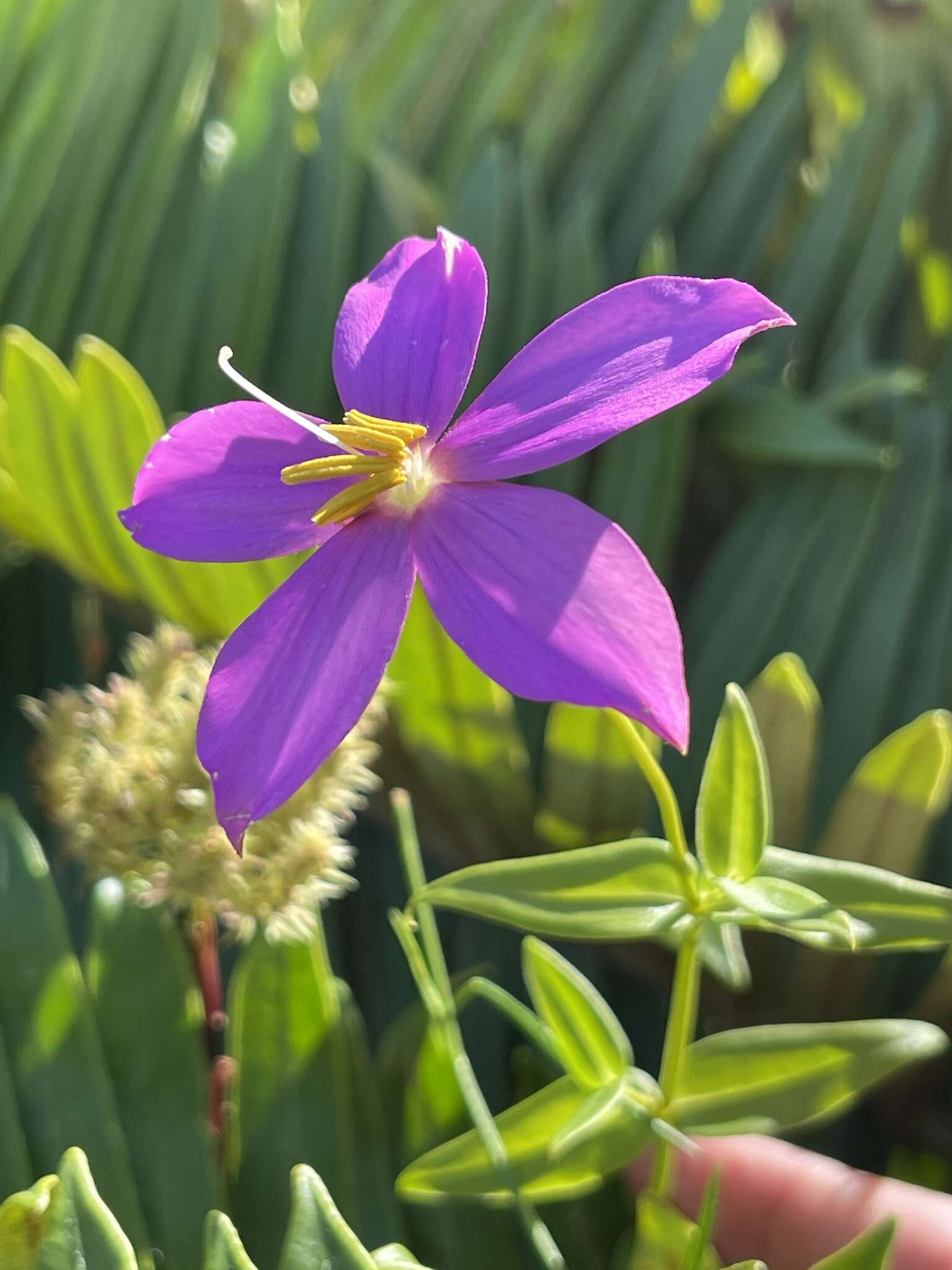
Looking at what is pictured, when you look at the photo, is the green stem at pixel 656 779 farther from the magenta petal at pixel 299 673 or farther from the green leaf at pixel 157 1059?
the green leaf at pixel 157 1059

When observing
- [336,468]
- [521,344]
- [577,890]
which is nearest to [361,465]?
[336,468]

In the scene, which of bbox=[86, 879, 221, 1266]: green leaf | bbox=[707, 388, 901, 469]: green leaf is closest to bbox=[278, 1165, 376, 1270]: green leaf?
bbox=[86, 879, 221, 1266]: green leaf

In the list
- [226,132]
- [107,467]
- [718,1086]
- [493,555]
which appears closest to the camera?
[493,555]

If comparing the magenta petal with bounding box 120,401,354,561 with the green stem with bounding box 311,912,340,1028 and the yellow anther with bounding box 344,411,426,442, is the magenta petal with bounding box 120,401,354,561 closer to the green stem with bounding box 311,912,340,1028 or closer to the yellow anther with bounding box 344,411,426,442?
the yellow anther with bounding box 344,411,426,442

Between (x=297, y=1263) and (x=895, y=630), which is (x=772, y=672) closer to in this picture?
(x=895, y=630)

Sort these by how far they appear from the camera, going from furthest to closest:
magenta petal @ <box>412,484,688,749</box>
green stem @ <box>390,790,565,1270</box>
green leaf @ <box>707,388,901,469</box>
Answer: green leaf @ <box>707,388,901,469</box> < green stem @ <box>390,790,565,1270</box> < magenta petal @ <box>412,484,688,749</box>

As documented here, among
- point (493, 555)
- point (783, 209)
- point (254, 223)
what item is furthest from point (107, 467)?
point (783, 209)

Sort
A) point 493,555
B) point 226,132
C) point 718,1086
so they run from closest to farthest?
point 493,555 → point 718,1086 → point 226,132
